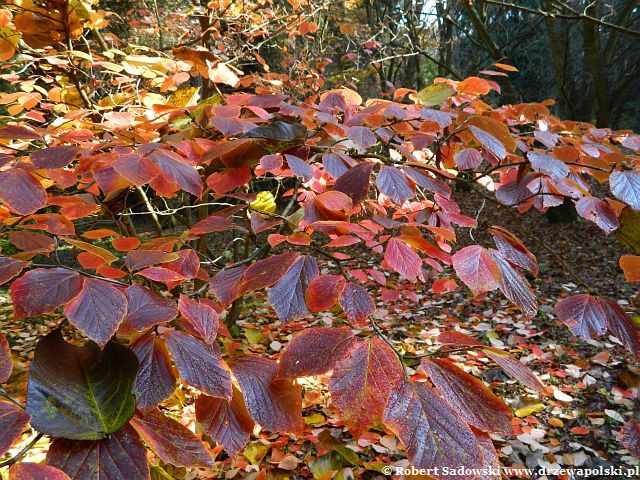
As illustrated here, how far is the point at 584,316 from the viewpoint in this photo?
27.6 inches

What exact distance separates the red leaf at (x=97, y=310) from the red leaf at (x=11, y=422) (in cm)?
9

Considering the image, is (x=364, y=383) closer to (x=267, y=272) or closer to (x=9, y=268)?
(x=267, y=272)

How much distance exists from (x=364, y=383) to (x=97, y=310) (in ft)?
1.06

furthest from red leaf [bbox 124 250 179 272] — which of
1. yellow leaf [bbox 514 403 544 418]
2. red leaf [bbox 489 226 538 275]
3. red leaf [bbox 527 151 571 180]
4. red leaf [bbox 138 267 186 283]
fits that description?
yellow leaf [bbox 514 403 544 418]

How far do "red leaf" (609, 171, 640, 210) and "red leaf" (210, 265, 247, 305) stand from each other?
721 millimetres

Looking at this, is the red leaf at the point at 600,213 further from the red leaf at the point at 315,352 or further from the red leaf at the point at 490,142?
the red leaf at the point at 315,352

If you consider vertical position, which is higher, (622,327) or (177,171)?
(177,171)

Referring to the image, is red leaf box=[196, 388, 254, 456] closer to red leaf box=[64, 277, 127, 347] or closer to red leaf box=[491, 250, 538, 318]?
red leaf box=[64, 277, 127, 347]

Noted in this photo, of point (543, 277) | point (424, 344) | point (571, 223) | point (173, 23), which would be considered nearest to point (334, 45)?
point (173, 23)

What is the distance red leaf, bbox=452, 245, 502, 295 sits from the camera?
0.61 m

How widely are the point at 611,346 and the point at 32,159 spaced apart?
3.53m

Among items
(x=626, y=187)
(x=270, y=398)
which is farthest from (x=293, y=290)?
(x=626, y=187)

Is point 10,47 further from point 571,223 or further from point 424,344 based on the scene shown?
point 571,223

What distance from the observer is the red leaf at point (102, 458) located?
0.41m
